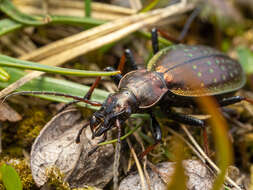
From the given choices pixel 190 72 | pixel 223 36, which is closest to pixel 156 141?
pixel 190 72

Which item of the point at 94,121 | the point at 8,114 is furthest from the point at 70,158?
the point at 8,114

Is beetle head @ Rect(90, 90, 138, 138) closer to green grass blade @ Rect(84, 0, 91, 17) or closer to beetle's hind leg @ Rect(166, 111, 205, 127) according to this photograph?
beetle's hind leg @ Rect(166, 111, 205, 127)

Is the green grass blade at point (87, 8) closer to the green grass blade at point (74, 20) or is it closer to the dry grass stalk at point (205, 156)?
the green grass blade at point (74, 20)

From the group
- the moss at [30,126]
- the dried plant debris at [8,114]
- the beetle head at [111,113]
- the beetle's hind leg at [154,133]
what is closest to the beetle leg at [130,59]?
the beetle's hind leg at [154,133]

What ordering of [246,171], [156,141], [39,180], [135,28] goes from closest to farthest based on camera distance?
[39,180] < [156,141] < [246,171] < [135,28]

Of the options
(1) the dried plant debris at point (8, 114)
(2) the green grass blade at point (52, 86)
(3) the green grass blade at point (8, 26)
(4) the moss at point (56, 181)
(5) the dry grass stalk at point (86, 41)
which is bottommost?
(4) the moss at point (56, 181)

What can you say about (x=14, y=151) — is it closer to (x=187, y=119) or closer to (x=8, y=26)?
(x=8, y=26)

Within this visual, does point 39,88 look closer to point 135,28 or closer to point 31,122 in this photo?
point 31,122
